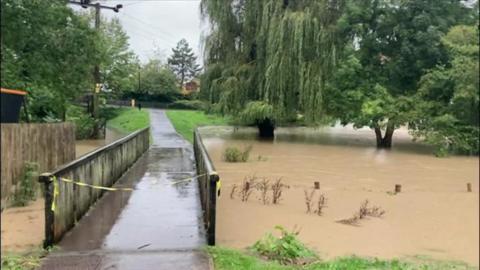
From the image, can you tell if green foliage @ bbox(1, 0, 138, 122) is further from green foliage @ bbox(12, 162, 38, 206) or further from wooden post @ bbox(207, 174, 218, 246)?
wooden post @ bbox(207, 174, 218, 246)

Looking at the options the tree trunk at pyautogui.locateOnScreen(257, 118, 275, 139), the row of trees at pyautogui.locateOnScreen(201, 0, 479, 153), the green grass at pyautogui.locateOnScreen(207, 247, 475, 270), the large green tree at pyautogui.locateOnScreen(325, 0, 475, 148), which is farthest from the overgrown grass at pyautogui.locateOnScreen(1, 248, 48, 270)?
the tree trunk at pyautogui.locateOnScreen(257, 118, 275, 139)

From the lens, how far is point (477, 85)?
271 cm

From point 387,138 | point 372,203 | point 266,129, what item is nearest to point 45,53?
point 372,203

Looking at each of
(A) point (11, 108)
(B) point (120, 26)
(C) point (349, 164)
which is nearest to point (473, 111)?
(A) point (11, 108)

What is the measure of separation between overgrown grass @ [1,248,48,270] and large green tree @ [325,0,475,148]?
41.7 ft

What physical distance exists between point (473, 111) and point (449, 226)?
5298 millimetres

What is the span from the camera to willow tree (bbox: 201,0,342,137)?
2275 cm

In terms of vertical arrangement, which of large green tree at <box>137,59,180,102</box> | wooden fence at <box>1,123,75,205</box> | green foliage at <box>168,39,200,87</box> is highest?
green foliage at <box>168,39,200,87</box>

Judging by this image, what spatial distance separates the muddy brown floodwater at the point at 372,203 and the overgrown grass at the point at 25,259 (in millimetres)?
2249

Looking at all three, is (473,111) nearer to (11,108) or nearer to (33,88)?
(11,108)

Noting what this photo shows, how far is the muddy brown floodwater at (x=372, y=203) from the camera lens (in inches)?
245

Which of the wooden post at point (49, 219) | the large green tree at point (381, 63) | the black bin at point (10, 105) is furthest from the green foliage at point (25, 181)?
the large green tree at point (381, 63)

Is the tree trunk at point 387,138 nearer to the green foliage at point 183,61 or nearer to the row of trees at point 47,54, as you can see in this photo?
the row of trees at point 47,54

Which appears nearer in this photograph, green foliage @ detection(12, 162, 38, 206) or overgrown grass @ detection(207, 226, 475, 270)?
green foliage @ detection(12, 162, 38, 206)
